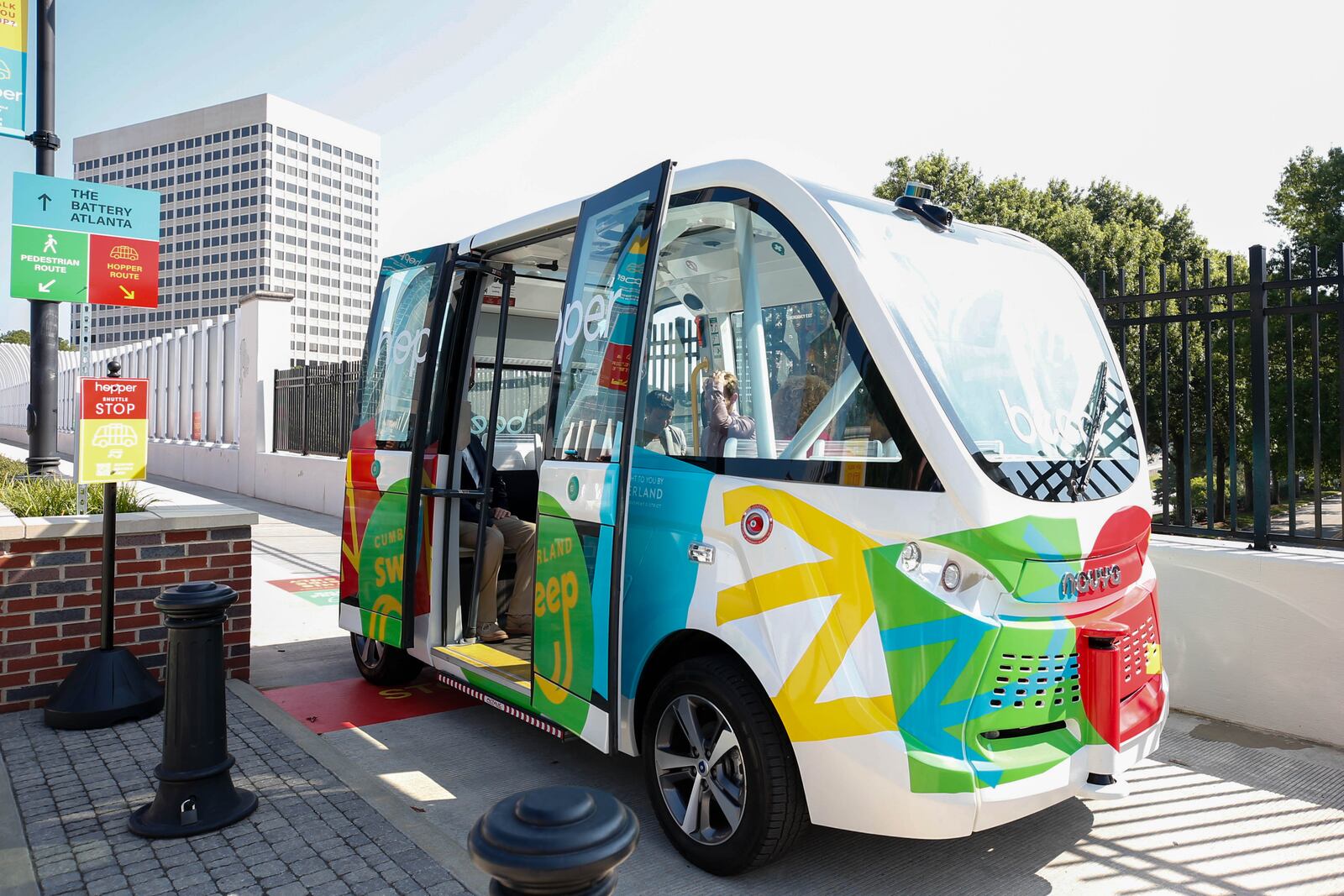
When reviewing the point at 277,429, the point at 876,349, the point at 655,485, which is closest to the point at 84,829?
the point at 655,485

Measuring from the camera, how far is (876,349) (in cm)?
303

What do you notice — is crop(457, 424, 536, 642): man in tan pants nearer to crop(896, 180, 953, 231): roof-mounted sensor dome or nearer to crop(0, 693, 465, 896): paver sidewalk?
crop(0, 693, 465, 896): paver sidewalk

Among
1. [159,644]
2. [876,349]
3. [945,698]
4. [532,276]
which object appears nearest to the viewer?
[945,698]

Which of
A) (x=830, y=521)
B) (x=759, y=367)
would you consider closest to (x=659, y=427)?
(x=759, y=367)

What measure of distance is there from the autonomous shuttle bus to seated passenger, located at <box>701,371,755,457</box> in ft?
0.04

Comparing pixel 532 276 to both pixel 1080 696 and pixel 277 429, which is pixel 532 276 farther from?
pixel 277 429

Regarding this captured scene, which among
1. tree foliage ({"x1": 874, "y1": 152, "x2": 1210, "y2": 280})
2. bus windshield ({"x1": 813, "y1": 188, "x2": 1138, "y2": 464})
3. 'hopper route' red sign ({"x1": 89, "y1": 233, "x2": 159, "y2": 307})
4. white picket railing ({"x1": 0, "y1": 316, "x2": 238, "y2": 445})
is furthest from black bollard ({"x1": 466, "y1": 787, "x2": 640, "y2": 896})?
tree foliage ({"x1": 874, "y1": 152, "x2": 1210, "y2": 280})

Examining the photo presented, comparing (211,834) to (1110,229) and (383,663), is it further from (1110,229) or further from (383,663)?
(1110,229)

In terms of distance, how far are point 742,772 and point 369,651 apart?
11.2 feet

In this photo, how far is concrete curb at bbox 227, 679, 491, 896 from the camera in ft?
10.5

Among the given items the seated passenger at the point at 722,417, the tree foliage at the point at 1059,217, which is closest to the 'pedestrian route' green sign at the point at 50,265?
the seated passenger at the point at 722,417

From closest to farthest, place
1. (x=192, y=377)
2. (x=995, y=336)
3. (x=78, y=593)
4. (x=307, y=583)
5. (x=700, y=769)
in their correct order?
(x=700, y=769) < (x=995, y=336) < (x=78, y=593) < (x=307, y=583) < (x=192, y=377)

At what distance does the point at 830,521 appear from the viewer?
3031 millimetres

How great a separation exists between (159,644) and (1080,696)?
477 centimetres
